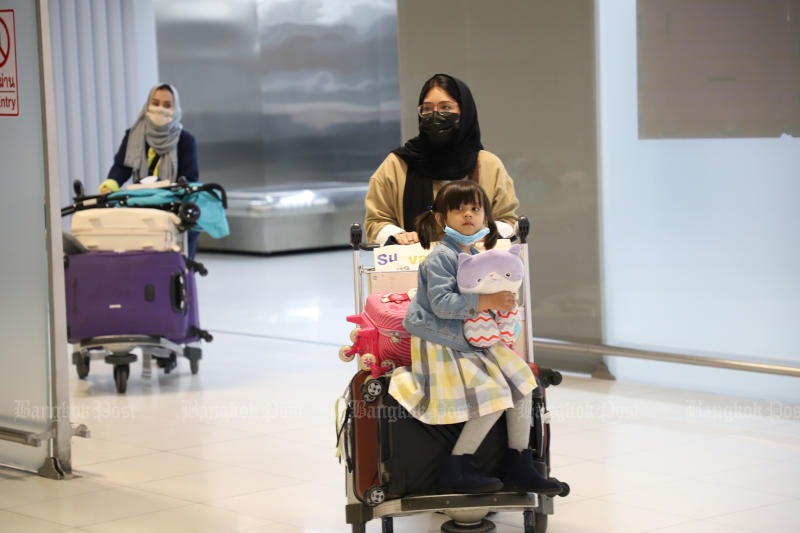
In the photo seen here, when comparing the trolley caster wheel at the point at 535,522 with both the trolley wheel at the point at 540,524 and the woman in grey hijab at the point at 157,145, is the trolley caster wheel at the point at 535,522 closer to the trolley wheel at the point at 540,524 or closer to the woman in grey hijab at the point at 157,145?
the trolley wheel at the point at 540,524

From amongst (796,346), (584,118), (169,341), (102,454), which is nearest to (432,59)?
(584,118)

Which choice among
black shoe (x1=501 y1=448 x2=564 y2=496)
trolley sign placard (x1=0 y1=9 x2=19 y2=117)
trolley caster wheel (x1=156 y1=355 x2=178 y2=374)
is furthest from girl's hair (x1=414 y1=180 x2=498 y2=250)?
trolley caster wheel (x1=156 y1=355 x2=178 y2=374)

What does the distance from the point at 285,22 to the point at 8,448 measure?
9.63 m

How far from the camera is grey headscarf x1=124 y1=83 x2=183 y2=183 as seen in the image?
6.91 m

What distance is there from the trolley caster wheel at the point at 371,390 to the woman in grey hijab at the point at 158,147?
3.58 metres

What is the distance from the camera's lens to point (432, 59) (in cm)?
713

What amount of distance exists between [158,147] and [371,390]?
3.84 m

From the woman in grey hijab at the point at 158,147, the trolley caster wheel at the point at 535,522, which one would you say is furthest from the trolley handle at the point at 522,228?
the woman in grey hijab at the point at 158,147

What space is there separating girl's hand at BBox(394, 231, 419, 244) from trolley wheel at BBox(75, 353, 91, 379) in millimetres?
3132

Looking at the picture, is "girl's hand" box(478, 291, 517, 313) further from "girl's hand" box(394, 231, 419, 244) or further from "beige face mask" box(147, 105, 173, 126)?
"beige face mask" box(147, 105, 173, 126)

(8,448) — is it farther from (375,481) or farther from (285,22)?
(285,22)

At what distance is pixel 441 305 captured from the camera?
134 inches

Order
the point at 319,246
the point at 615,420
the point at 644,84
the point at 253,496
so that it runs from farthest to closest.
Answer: the point at 319,246
the point at 644,84
the point at 615,420
the point at 253,496

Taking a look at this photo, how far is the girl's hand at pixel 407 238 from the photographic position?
3.93 m
